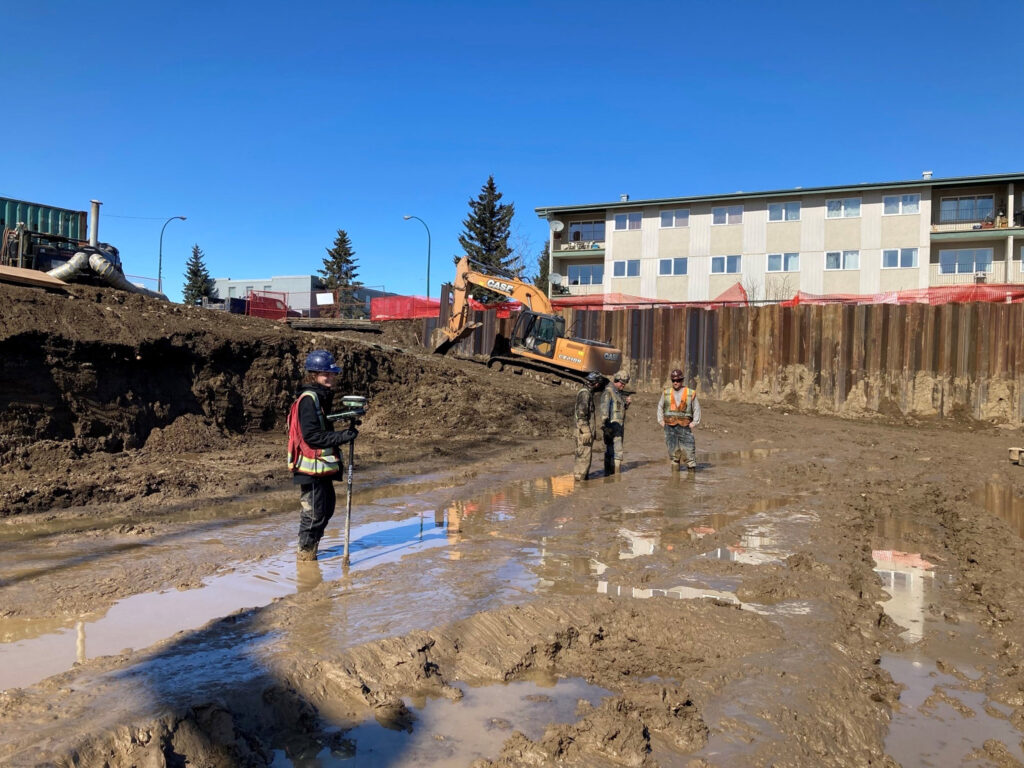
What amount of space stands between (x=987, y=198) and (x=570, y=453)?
111ft

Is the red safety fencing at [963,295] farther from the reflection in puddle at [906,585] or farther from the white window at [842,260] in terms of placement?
the reflection in puddle at [906,585]

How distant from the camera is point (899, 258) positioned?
125 feet

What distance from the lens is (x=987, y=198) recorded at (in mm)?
38031

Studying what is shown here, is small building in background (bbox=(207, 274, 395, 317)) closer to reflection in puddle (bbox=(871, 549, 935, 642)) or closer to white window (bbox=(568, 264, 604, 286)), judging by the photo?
white window (bbox=(568, 264, 604, 286))

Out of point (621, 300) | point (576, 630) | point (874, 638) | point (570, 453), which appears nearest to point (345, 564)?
point (576, 630)

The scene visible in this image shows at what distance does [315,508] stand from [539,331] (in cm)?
1585

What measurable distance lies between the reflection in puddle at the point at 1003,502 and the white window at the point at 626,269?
105ft

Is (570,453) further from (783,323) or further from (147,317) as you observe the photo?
(783,323)

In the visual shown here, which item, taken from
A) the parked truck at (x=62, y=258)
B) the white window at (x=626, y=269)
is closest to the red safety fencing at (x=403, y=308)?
the white window at (x=626, y=269)

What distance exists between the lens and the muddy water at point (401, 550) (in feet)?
15.9

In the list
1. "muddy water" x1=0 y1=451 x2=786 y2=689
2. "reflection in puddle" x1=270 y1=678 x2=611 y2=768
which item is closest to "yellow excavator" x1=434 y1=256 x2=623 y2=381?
"muddy water" x1=0 y1=451 x2=786 y2=689

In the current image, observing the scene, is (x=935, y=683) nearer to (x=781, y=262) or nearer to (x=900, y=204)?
(x=781, y=262)

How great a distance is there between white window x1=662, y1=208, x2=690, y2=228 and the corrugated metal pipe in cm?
3214

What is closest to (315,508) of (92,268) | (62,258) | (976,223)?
(92,268)
